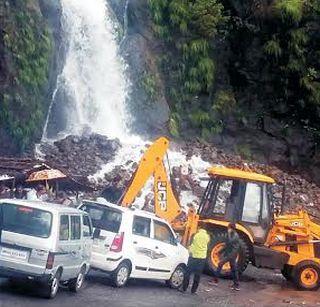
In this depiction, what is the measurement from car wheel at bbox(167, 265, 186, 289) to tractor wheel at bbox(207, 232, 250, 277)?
1.51m

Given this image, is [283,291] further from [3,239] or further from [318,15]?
[318,15]

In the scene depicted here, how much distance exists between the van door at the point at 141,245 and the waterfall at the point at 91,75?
51.2 feet

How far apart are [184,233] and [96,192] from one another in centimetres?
693

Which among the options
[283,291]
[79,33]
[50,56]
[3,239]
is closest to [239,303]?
[283,291]

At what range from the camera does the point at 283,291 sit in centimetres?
1855

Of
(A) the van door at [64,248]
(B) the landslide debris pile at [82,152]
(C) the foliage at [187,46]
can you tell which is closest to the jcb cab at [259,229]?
(A) the van door at [64,248]

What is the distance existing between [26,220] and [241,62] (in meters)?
25.3

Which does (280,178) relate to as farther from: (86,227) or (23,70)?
(86,227)

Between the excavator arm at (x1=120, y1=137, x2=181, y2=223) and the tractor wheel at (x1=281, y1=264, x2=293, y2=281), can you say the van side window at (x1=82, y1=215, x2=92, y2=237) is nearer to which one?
the excavator arm at (x1=120, y1=137, x2=181, y2=223)

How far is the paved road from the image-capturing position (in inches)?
535

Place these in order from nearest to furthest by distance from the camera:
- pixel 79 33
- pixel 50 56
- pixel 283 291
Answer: pixel 283 291 < pixel 50 56 < pixel 79 33

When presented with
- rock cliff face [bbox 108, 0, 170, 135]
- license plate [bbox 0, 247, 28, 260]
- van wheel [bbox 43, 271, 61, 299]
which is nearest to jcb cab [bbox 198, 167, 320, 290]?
van wheel [bbox 43, 271, 61, 299]

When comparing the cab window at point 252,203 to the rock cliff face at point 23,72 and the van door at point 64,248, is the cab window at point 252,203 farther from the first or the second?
the rock cliff face at point 23,72

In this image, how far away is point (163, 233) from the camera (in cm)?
1689
